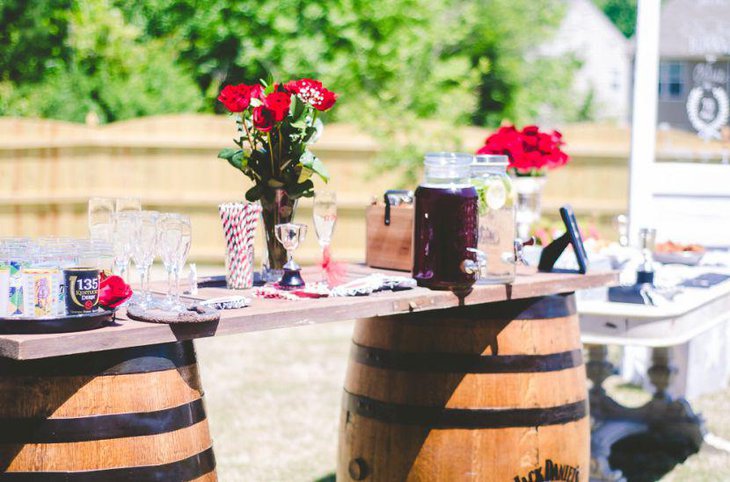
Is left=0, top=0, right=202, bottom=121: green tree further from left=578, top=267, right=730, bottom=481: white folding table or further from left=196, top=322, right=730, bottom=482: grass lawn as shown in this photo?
left=578, top=267, right=730, bottom=481: white folding table

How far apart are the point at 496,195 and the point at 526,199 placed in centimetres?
166

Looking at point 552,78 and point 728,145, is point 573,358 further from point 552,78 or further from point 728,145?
point 552,78

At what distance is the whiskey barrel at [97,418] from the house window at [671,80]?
15.3 feet

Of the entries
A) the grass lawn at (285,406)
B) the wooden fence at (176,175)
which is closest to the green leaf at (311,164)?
the grass lawn at (285,406)

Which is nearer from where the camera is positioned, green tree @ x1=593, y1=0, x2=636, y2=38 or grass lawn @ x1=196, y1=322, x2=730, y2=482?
grass lawn @ x1=196, y1=322, x2=730, y2=482

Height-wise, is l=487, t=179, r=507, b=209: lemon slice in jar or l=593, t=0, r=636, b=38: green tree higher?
l=593, t=0, r=636, b=38: green tree

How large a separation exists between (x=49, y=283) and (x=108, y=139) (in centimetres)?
1143

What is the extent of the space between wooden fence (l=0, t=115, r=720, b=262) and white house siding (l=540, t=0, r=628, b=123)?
25.5 metres

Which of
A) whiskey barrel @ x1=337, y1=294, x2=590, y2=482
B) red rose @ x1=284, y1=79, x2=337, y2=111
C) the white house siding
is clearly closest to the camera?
red rose @ x1=284, y1=79, x2=337, y2=111

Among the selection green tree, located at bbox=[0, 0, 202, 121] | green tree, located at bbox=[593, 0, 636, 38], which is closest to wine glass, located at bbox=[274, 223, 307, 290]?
green tree, located at bbox=[0, 0, 202, 121]

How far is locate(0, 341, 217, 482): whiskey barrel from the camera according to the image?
7.75 feet

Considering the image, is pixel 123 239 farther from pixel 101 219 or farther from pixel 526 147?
pixel 526 147

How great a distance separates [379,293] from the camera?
2977 millimetres

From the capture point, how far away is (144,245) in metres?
2.68
